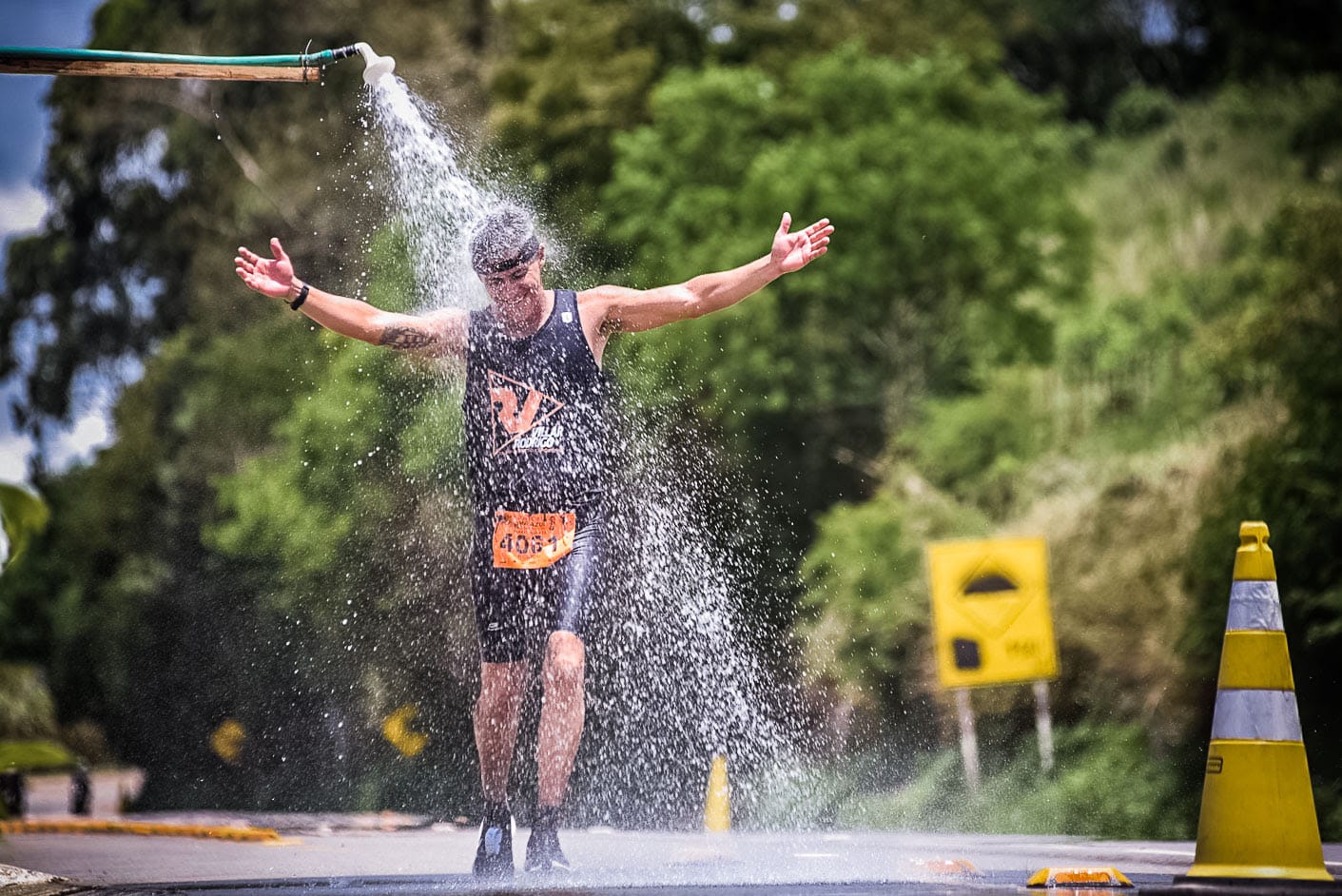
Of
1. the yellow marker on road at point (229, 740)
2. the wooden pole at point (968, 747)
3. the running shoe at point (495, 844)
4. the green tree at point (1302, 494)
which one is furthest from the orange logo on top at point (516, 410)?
the yellow marker on road at point (229, 740)

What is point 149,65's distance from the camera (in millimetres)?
5992

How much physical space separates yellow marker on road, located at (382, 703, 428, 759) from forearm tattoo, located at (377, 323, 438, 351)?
55.6 feet

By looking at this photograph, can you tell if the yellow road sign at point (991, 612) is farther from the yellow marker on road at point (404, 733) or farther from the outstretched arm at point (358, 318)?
the outstretched arm at point (358, 318)

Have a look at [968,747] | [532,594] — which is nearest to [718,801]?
[968,747]

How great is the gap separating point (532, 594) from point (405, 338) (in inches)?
36.9

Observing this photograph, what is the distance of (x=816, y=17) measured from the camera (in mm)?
33031

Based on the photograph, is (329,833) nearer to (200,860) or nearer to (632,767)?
(200,860)

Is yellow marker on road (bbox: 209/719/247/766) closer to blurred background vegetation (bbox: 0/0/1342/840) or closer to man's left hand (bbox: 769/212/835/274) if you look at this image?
blurred background vegetation (bbox: 0/0/1342/840)

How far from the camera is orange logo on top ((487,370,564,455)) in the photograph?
21.5ft

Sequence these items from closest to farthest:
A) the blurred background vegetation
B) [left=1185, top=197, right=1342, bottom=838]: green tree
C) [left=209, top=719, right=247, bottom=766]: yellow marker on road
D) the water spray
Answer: the water spray → [left=1185, top=197, right=1342, bottom=838]: green tree → the blurred background vegetation → [left=209, top=719, right=247, bottom=766]: yellow marker on road

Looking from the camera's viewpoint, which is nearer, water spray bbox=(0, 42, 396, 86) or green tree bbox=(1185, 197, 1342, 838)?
water spray bbox=(0, 42, 396, 86)

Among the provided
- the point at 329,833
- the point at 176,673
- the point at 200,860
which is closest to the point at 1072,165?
the point at 176,673

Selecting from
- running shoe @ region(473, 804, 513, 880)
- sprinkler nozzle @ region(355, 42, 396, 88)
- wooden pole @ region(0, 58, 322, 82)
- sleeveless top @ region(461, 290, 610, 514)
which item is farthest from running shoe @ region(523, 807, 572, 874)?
sprinkler nozzle @ region(355, 42, 396, 88)

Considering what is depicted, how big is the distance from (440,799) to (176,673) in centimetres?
1789
